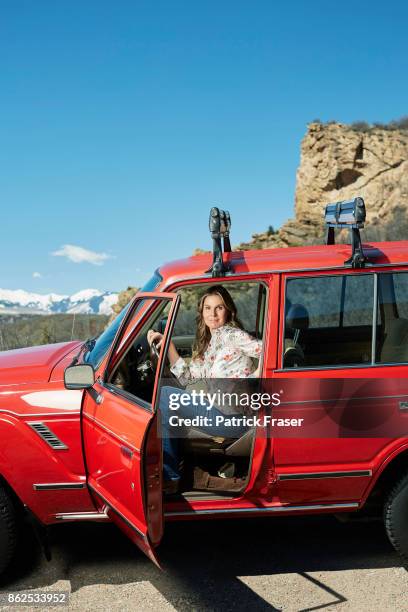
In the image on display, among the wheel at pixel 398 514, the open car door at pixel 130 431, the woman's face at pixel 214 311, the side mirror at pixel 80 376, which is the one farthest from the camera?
the woman's face at pixel 214 311

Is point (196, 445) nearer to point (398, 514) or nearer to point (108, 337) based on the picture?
point (108, 337)

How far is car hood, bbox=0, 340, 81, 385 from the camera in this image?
3850 millimetres

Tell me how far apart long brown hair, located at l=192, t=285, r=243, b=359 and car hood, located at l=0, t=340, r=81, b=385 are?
90 centimetres

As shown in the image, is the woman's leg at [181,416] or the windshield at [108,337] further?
the windshield at [108,337]

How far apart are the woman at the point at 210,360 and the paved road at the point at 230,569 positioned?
64cm

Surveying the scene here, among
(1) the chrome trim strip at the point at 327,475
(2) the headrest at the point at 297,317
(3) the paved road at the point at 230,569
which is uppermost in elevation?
(2) the headrest at the point at 297,317

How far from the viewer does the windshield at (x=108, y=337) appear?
3.87 m

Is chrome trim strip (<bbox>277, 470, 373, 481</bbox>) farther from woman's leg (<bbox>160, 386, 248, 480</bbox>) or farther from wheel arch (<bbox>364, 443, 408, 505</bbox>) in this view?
woman's leg (<bbox>160, 386, 248, 480</bbox>)

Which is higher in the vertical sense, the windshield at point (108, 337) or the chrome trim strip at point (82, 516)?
the windshield at point (108, 337)

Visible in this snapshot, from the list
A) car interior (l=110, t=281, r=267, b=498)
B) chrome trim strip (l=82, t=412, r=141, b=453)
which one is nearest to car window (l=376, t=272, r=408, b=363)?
car interior (l=110, t=281, r=267, b=498)

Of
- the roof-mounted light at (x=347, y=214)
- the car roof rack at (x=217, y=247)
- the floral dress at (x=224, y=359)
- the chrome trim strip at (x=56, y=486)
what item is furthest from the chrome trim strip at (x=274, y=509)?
the roof-mounted light at (x=347, y=214)

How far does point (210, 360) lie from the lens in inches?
161

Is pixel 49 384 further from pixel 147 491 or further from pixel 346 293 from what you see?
pixel 346 293

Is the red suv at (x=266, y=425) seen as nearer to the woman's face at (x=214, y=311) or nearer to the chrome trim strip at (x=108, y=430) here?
the chrome trim strip at (x=108, y=430)
